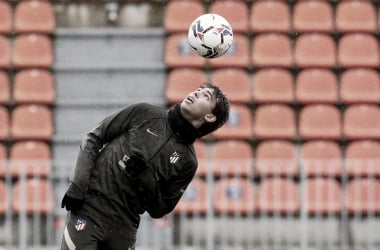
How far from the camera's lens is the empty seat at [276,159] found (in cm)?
1155

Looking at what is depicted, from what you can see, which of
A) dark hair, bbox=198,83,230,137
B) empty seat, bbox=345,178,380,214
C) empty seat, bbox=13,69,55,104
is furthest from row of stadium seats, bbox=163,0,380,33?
dark hair, bbox=198,83,230,137

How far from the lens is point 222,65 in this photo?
13320 millimetres

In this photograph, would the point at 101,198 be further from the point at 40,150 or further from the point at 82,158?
the point at 40,150

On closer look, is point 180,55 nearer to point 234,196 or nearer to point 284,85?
point 284,85

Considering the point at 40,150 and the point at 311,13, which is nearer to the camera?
the point at 40,150

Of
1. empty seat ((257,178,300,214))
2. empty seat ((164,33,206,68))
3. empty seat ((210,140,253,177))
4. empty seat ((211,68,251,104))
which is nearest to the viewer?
empty seat ((210,140,253,177))

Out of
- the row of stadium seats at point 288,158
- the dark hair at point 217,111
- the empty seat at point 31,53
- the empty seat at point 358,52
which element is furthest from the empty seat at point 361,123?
the dark hair at point 217,111

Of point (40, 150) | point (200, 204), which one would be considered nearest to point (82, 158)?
point (200, 204)

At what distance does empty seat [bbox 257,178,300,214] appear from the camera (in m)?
11.5

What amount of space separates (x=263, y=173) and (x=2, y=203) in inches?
118

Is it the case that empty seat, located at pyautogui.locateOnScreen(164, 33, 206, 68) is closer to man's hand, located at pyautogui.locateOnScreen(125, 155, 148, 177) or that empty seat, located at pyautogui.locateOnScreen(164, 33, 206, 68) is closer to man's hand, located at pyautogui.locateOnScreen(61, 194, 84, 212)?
man's hand, located at pyautogui.locateOnScreen(125, 155, 148, 177)

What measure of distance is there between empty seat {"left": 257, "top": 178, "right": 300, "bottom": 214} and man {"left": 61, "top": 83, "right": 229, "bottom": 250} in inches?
197

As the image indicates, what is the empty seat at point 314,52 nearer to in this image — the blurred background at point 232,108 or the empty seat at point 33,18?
the blurred background at point 232,108

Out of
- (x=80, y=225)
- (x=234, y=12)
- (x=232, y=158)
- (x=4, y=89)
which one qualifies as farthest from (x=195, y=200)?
(x=80, y=225)
